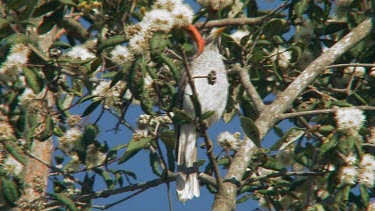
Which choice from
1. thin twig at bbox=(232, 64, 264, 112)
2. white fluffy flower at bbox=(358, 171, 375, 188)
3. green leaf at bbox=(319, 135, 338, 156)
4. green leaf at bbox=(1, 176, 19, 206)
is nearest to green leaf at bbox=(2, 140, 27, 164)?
green leaf at bbox=(1, 176, 19, 206)

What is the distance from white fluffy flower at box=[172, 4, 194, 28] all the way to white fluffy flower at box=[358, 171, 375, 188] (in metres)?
1.18

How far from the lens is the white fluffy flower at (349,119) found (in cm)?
392

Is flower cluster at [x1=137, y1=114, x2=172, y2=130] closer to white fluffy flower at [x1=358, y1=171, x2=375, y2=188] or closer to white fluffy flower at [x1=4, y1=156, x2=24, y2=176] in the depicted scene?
white fluffy flower at [x1=4, y1=156, x2=24, y2=176]

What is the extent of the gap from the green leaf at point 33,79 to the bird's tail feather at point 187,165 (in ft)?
3.35

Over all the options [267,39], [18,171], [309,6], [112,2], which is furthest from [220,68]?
[18,171]

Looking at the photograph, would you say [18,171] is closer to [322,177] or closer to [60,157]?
[60,157]

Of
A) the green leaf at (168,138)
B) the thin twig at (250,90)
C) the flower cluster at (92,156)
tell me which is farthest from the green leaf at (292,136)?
the flower cluster at (92,156)

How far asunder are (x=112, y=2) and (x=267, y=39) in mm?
1031

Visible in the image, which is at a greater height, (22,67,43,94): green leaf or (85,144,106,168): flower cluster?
(85,144,106,168): flower cluster

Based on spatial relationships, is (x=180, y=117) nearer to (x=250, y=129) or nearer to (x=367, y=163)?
(x=250, y=129)

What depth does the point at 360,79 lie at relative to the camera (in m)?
4.81

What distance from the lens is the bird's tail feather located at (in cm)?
475

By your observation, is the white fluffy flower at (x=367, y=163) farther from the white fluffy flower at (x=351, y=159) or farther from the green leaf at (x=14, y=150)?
the green leaf at (x=14, y=150)

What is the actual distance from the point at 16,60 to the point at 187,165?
143cm
